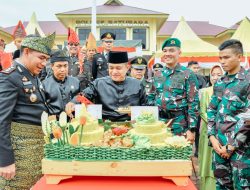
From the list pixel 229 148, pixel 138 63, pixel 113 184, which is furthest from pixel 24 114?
pixel 138 63

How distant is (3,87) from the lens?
7.97 ft

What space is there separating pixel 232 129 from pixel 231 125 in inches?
1.4

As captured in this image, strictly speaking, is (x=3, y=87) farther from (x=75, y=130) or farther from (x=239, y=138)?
(x=239, y=138)

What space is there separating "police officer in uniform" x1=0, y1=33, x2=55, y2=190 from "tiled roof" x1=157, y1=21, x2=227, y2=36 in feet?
86.9

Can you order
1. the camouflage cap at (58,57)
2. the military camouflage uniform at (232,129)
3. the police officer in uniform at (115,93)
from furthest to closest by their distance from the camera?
1. the camouflage cap at (58,57)
2. the police officer in uniform at (115,93)
3. the military camouflage uniform at (232,129)

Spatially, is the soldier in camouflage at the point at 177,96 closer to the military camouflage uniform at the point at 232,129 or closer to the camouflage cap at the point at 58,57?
the military camouflage uniform at the point at 232,129

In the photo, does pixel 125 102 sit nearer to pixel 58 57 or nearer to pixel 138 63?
pixel 58 57

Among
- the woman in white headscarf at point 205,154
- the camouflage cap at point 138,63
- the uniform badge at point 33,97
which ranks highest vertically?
the camouflage cap at point 138,63

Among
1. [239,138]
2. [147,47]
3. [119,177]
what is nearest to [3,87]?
[119,177]

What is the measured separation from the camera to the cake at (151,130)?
2198 millimetres

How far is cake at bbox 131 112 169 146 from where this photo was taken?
2198 mm

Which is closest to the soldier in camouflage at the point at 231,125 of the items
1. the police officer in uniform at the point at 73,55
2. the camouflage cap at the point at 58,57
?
the camouflage cap at the point at 58,57

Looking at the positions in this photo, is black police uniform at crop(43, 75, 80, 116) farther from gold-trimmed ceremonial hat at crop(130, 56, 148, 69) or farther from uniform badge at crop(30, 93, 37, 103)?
gold-trimmed ceremonial hat at crop(130, 56, 148, 69)

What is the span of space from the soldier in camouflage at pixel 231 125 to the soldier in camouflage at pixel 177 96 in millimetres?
Result: 478
